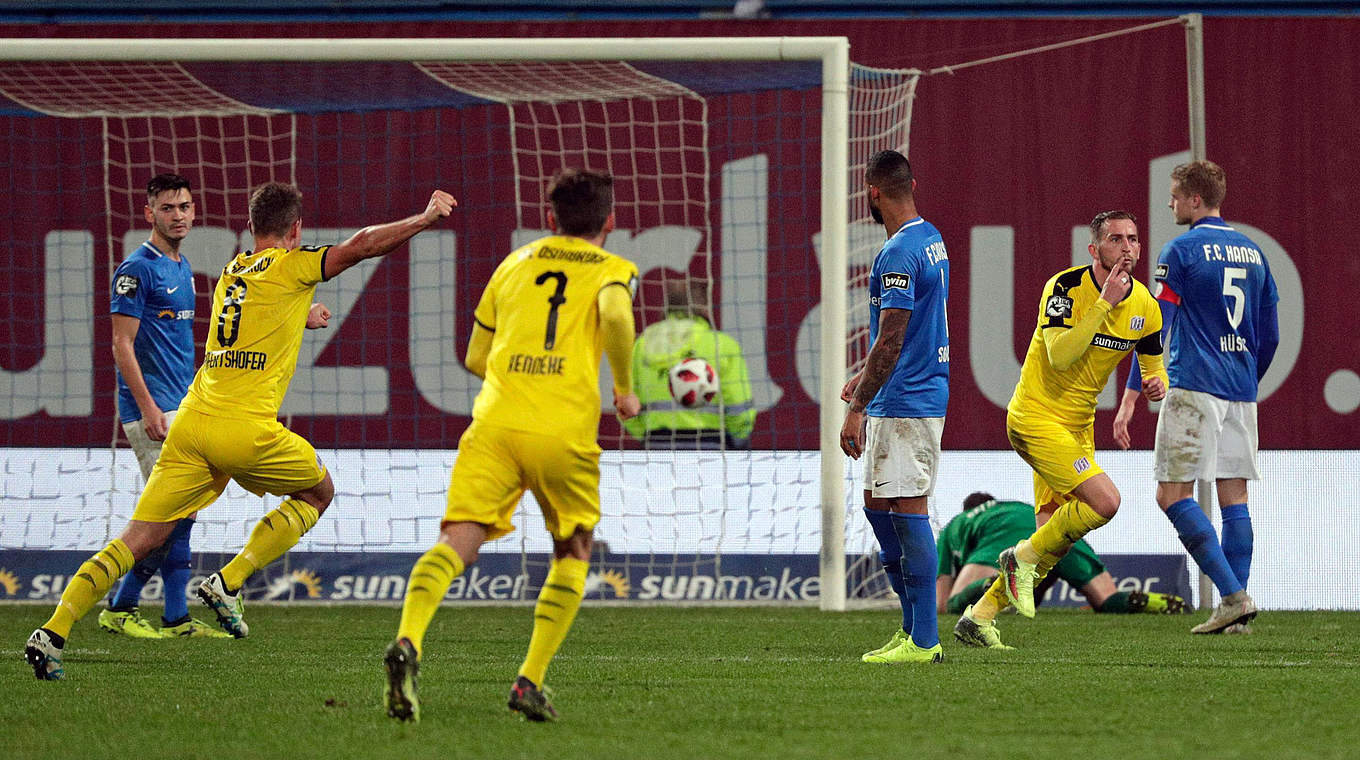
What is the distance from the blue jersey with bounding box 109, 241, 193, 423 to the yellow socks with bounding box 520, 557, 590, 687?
320cm

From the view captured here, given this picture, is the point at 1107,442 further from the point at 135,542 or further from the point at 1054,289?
the point at 135,542

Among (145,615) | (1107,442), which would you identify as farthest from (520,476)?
(1107,442)

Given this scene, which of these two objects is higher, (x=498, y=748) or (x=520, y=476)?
(x=520, y=476)

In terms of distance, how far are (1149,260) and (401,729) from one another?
707cm

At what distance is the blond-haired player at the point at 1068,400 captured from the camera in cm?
634

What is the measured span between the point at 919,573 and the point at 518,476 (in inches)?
74.8

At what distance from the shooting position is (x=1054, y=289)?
6.45 m

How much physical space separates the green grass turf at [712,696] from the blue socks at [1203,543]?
246mm

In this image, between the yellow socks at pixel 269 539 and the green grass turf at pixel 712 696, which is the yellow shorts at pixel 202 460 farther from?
the green grass turf at pixel 712 696

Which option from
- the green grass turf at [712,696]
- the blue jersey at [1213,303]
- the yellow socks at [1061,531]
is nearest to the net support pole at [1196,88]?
the blue jersey at [1213,303]

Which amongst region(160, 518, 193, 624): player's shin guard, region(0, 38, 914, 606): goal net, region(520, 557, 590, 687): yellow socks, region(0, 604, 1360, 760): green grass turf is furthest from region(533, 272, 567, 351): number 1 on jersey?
region(0, 38, 914, 606): goal net

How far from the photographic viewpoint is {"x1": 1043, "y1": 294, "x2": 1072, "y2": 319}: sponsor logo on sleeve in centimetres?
644

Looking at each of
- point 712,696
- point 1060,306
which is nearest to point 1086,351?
point 1060,306

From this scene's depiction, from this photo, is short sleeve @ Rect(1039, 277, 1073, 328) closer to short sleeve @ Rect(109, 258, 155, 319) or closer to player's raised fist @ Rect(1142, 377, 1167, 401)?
player's raised fist @ Rect(1142, 377, 1167, 401)
